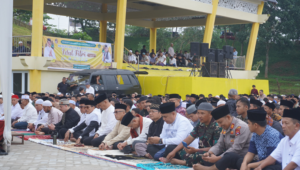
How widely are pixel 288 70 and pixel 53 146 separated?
36248mm

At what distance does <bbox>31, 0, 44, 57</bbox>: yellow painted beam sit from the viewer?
55.5 feet

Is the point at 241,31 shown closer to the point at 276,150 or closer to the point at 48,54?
the point at 48,54

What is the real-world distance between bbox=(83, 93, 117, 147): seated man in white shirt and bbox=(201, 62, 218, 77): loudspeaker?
1125 cm

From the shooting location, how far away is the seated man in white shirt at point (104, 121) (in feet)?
29.6

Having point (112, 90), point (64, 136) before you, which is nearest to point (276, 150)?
point (64, 136)

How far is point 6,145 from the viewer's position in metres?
8.02

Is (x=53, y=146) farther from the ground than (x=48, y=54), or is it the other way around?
(x=48, y=54)

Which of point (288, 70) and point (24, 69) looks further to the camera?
point (288, 70)

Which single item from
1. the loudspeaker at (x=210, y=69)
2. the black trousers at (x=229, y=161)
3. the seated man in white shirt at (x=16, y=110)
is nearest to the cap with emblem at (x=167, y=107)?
the black trousers at (x=229, y=161)

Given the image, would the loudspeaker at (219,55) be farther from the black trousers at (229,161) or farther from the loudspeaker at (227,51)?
the black trousers at (229,161)

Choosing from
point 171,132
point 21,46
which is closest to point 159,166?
point 171,132

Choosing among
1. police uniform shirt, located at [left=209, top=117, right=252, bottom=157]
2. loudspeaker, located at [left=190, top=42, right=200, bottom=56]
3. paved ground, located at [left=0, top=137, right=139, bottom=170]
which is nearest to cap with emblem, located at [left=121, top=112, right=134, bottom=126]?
paved ground, located at [left=0, top=137, right=139, bottom=170]

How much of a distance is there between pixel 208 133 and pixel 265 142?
4.91 feet

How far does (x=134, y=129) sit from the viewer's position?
8062mm
